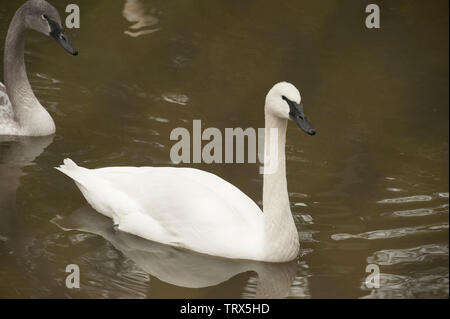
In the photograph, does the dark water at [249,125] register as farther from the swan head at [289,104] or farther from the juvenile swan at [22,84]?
the swan head at [289,104]

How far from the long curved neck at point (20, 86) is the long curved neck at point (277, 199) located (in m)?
2.57

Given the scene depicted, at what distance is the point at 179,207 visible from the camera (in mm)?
6922

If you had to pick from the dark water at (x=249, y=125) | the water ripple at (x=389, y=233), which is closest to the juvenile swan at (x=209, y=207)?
the dark water at (x=249, y=125)

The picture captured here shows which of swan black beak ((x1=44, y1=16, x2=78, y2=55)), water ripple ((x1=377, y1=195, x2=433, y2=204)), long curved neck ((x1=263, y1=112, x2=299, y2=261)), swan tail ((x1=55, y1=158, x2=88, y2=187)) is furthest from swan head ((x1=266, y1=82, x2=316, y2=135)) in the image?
swan black beak ((x1=44, y1=16, x2=78, y2=55))

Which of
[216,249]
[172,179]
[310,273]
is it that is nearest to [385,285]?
[310,273]

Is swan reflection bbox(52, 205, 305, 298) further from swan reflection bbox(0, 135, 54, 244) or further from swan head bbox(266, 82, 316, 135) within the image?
swan head bbox(266, 82, 316, 135)

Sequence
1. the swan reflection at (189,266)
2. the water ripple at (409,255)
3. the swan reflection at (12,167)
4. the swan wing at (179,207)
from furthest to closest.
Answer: the swan reflection at (12,167)
the water ripple at (409,255)
the swan wing at (179,207)
the swan reflection at (189,266)

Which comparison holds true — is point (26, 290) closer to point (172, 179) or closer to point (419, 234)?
point (172, 179)

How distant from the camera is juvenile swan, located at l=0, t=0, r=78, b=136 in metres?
8.49

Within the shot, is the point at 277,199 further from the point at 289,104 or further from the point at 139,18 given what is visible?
the point at 139,18

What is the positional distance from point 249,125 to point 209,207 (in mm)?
2001

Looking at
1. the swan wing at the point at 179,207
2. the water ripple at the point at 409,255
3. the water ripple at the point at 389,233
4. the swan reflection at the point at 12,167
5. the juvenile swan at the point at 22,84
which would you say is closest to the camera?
the swan wing at the point at 179,207

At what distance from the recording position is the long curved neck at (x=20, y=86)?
8.58 metres

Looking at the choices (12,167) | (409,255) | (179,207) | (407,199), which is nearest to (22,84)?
(12,167)
